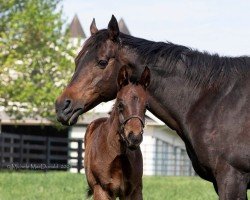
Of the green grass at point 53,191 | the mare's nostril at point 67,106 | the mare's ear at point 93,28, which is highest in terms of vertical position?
the mare's ear at point 93,28

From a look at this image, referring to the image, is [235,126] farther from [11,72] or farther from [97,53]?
[11,72]

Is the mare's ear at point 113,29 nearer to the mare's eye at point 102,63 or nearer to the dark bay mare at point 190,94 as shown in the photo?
the dark bay mare at point 190,94

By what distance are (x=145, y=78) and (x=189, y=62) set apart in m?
0.41

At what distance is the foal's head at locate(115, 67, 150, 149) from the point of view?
661 cm

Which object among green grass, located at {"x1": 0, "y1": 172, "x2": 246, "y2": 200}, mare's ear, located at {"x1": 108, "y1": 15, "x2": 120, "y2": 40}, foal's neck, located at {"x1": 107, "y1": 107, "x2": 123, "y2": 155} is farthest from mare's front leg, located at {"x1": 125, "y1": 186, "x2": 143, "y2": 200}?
green grass, located at {"x1": 0, "y1": 172, "x2": 246, "y2": 200}

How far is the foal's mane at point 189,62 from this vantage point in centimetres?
632

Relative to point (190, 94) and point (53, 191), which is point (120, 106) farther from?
point (53, 191)

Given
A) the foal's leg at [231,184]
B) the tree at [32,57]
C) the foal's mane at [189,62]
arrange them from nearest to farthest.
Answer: the foal's leg at [231,184] < the foal's mane at [189,62] < the tree at [32,57]

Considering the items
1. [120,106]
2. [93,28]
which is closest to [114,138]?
[120,106]

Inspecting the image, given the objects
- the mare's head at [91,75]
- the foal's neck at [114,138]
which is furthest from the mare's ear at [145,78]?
the foal's neck at [114,138]

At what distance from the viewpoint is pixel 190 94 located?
640 centimetres

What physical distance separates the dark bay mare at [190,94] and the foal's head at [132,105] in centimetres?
9

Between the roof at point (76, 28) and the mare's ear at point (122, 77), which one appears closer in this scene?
the mare's ear at point (122, 77)

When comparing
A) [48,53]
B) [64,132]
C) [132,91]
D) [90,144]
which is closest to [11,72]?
[48,53]
